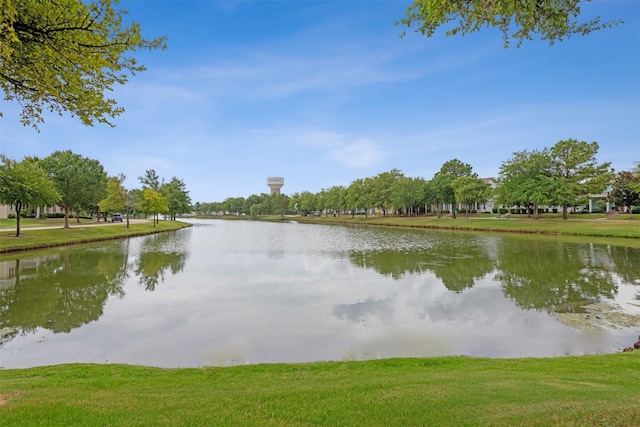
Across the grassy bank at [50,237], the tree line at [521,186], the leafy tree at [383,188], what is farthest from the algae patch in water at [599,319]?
the leafy tree at [383,188]

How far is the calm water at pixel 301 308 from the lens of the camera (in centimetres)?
814

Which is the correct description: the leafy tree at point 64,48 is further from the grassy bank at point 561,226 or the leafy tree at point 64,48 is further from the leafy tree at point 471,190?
the leafy tree at point 471,190

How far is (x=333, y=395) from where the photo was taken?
4.53 meters

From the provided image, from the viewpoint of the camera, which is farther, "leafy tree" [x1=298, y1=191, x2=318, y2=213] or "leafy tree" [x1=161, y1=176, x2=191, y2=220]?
"leafy tree" [x1=298, y1=191, x2=318, y2=213]

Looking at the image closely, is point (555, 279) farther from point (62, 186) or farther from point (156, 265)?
point (62, 186)

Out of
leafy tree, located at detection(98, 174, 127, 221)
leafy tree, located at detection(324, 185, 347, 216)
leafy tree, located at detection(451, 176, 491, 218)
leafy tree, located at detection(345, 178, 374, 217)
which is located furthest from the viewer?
leafy tree, located at detection(324, 185, 347, 216)

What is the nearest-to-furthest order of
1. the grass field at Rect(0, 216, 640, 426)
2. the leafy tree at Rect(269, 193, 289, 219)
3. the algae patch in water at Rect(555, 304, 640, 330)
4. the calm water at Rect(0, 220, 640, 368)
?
1. the grass field at Rect(0, 216, 640, 426)
2. the calm water at Rect(0, 220, 640, 368)
3. the algae patch in water at Rect(555, 304, 640, 330)
4. the leafy tree at Rect(269, 193, 289, 219)

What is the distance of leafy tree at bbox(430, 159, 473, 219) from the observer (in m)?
66.1

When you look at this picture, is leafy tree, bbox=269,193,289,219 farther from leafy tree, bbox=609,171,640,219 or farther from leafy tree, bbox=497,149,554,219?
leafy tree, bbox=609,171,640,219

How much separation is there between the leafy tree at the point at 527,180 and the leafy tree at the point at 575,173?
1.29m

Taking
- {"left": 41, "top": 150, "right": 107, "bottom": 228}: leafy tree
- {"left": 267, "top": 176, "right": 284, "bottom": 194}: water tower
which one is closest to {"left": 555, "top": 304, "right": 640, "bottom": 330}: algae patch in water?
{"left": 41, "top": 150, "right": 107, "bottom": 228}: leafy tree

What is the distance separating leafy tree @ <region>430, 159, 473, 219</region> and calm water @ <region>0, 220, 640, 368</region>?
45.5 m

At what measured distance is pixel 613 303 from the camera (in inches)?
459

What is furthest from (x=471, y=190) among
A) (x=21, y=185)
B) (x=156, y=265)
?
Answer: (x=21, y=185)
